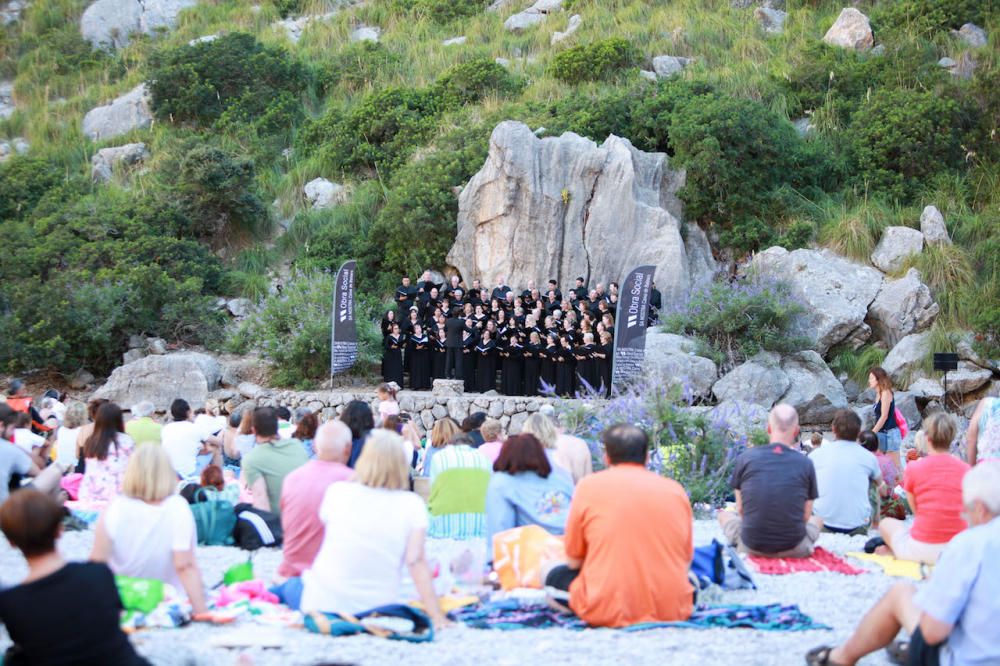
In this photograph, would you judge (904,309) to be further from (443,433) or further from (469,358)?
(443,433)

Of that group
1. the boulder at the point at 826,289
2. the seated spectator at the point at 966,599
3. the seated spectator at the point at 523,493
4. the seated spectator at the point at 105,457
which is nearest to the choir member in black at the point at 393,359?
the boulder at the point at 826,289

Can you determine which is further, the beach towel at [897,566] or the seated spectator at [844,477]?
the seated spectator at [844,477]

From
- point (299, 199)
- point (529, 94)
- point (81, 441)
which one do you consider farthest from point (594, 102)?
point (81, 441)

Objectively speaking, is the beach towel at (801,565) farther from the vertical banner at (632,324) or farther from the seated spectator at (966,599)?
the vertical banner at (632,324)

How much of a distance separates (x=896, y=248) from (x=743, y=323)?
4736 millimetres

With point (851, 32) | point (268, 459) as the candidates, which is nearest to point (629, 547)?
point (268, 459)

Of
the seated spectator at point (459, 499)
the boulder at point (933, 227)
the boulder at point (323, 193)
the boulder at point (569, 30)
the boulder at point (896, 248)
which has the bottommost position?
the seated spectator at point (459, 499)

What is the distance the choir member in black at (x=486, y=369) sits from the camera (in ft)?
59.5

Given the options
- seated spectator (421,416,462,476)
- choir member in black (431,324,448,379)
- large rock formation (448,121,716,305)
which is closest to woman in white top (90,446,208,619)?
seated spectator (421,416,462,476)

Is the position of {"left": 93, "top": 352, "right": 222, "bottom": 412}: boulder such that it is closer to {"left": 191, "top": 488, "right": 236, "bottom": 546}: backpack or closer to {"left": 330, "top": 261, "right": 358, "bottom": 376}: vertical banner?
{"left": 330, "top": 261, "right": 358, "bottom": 376}: vertical banner

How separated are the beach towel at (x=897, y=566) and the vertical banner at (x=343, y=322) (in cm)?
1166

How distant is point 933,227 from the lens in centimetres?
2019

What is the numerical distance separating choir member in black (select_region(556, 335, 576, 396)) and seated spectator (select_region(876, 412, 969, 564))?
1103 cm

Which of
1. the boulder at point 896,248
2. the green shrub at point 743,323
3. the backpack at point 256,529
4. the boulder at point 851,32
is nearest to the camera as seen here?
the backpack at point 256,529
